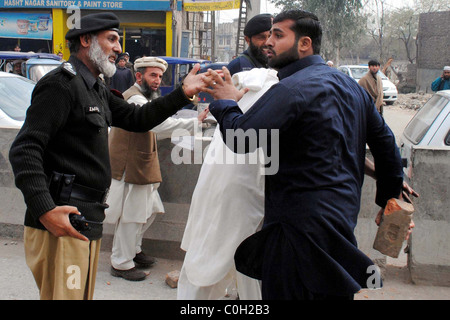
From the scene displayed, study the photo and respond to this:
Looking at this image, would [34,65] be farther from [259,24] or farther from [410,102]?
[410,102]

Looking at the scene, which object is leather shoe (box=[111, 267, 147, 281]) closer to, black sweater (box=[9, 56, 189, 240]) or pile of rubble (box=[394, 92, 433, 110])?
black sweater (box=[9, 56, 189, 240])

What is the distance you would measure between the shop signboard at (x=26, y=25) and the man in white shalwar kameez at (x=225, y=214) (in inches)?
878

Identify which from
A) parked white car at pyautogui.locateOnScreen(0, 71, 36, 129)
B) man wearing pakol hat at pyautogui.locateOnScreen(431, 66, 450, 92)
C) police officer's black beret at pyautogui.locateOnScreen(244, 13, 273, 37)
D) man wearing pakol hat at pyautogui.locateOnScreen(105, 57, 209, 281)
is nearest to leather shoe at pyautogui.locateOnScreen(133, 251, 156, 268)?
man wearing pakol hat at pyautogui.locateOnScreen(105, 57, 209, 281)

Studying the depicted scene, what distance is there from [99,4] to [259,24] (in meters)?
20.7

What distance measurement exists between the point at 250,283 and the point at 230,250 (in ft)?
0.76

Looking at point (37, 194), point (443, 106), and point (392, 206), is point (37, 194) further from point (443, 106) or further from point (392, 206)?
point (443, 106)

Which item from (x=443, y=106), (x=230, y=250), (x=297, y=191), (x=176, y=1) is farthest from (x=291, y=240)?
(x=176, y=1)

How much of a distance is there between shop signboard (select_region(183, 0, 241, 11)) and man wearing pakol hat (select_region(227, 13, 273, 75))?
16553mm

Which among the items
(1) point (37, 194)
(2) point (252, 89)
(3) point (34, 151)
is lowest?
(1) point (37, 194)

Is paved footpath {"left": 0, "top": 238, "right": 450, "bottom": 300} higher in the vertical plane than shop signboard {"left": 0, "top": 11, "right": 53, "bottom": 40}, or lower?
lower

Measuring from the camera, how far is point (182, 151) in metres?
5.11

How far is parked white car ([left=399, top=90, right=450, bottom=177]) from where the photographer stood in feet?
18.5

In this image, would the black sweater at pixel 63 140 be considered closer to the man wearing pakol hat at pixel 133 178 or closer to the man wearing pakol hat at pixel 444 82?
the man wearing pakol hat at pixel 133 178

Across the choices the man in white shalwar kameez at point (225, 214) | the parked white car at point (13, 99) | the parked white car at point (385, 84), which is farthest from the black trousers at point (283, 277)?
the parked white car at point (385, 84)
